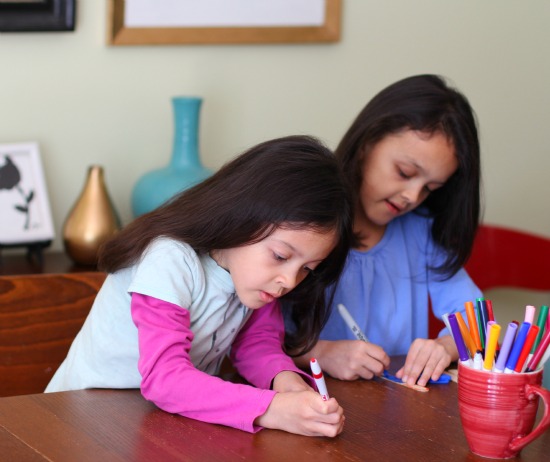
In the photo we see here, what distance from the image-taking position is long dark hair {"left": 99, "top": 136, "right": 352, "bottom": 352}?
1313 millimetres

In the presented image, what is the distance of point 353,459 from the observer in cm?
111

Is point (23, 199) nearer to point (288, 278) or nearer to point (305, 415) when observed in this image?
point (288, 278)

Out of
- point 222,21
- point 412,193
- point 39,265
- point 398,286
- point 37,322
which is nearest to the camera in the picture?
point 412,193

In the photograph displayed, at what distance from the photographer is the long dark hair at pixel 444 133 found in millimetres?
1766

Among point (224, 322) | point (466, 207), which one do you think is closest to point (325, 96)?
point (466, 207)

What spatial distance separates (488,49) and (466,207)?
126cm

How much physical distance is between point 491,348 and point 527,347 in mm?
42

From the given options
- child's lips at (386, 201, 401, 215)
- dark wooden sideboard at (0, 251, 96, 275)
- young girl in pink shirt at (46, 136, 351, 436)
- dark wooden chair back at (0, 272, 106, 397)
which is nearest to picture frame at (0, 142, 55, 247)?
dark wooden sideboard at (0, 251, 96, 275)

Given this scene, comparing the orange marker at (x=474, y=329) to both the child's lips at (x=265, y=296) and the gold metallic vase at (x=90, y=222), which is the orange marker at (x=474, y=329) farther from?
the gold metallic vase at (x=90, y=222)

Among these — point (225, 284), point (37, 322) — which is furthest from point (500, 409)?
point (37, 322)

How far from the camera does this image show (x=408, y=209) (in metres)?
1.79

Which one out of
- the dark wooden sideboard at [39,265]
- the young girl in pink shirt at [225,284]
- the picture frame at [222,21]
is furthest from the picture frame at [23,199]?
the young girl in pink shirt at [225,284]

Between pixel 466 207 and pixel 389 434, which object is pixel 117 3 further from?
pixel 389 434

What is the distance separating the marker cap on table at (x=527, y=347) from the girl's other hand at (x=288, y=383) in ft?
1.14
